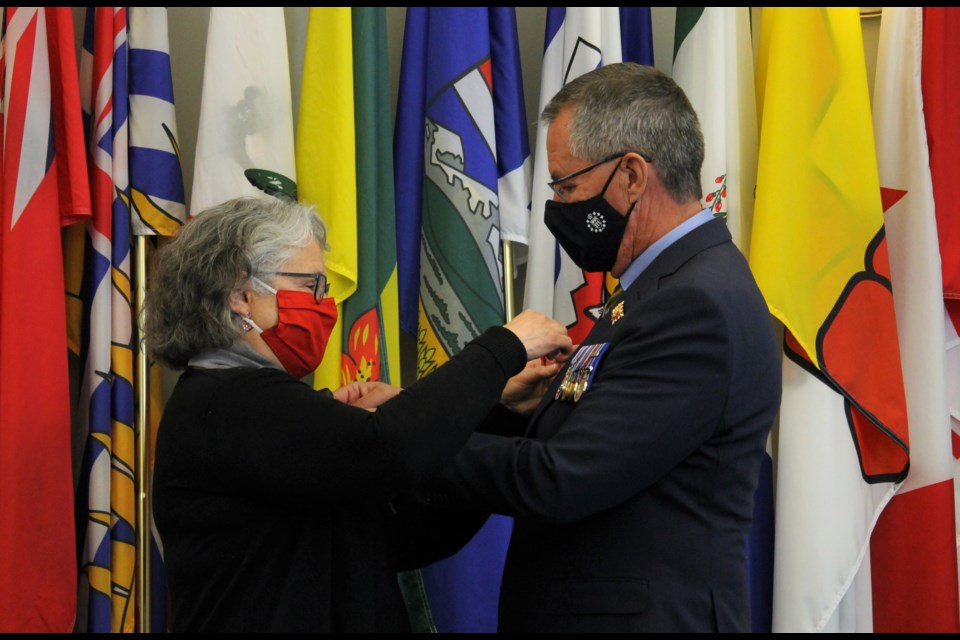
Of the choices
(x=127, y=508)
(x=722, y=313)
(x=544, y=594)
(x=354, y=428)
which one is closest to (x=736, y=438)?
(x=722, y=313)

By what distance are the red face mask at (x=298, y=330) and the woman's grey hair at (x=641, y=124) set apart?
57 cm

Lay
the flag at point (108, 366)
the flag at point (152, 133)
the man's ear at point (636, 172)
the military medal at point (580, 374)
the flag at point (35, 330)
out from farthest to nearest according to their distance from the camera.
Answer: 1. the flag at point (152, 133)
2. the flag at point (108, 366)
3. the flag at point (35, 330)
4. the man's ear at point (636, 172)
5. the military medal at point (580, 374)

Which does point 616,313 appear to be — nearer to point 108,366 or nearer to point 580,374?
point 580,374

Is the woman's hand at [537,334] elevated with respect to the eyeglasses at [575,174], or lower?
lower

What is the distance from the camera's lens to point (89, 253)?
9.89 feet

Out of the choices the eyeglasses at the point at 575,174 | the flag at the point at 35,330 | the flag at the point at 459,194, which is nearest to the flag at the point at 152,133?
the flag at the point at 35,330

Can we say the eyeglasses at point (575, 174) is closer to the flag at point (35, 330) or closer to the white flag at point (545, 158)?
the white flag at point (545, 158)

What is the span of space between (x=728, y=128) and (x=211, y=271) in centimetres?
180

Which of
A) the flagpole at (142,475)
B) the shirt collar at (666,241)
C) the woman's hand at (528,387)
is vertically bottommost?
the flagpole at (142,475)

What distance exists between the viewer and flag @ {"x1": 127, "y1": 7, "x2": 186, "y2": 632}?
3.03m

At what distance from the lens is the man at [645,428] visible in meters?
1.85

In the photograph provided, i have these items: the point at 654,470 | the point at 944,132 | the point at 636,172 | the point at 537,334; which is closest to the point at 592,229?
the point at 636,172

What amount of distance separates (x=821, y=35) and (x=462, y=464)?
1.94 meters

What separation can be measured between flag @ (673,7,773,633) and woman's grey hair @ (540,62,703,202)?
112 centimetres
